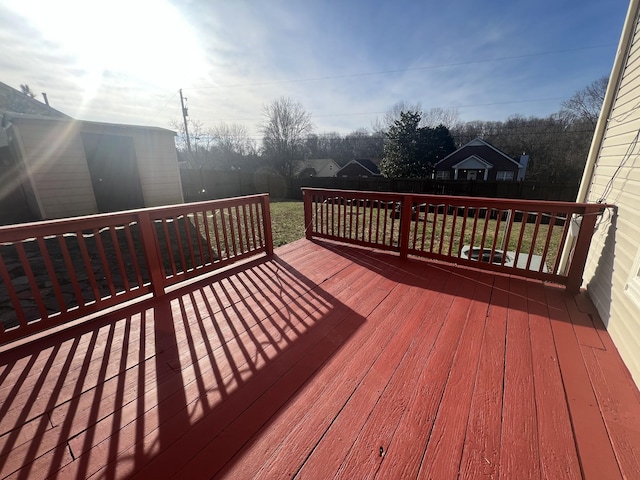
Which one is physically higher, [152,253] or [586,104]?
[586,104]

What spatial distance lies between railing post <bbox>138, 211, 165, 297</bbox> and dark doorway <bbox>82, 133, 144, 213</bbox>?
6856mm

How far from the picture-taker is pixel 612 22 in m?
5.49

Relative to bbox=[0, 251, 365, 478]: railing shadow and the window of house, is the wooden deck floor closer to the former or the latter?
bbox=[0, 251, 365, 478]: railing shadow

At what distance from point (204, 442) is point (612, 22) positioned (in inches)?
388

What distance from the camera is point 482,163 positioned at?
19.5 meters

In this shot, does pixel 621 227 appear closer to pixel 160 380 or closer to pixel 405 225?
pixel 405 225

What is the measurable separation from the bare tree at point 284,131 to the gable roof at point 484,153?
12.2 meters

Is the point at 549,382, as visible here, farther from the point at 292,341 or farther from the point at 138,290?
the point at 138,290

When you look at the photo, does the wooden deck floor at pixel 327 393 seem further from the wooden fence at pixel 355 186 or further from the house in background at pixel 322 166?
the house in background at pixel 322 166

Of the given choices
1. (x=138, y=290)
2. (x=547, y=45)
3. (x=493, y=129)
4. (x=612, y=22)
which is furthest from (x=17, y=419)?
(x=493, y=129)

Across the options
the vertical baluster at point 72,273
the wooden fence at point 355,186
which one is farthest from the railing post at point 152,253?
the wooden fence at point 355,186

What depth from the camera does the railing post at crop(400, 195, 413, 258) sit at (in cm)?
329

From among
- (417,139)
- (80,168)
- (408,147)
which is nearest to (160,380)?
(80,168)

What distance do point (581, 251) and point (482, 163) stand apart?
2064cm
